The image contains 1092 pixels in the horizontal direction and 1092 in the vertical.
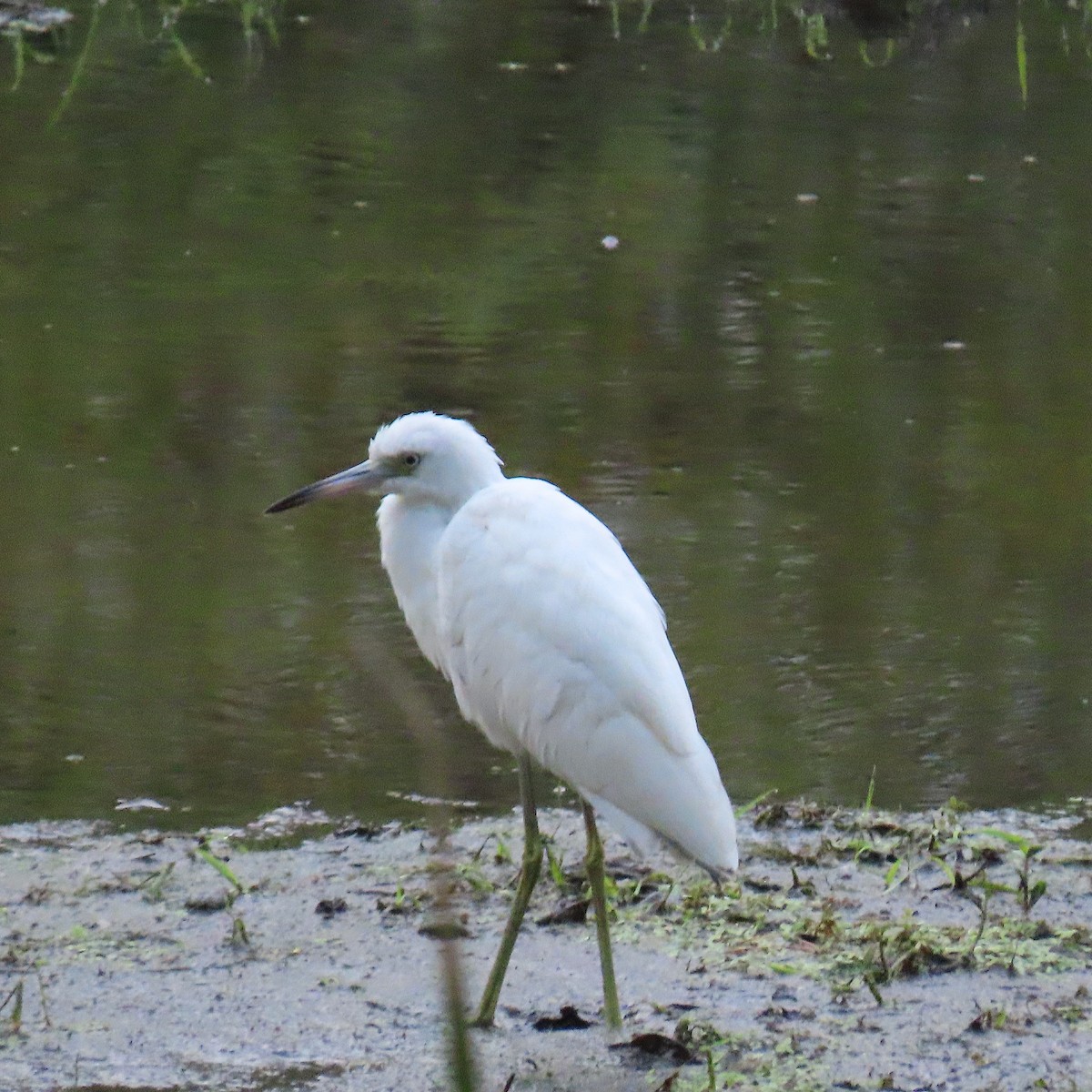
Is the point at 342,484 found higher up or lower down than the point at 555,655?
higher up

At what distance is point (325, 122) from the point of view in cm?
930

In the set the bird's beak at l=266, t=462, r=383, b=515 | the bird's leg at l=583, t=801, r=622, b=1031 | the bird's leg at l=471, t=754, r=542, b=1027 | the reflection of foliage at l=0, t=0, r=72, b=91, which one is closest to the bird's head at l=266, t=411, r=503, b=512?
the bird's beak at l=266, t=462, r=383, b=515

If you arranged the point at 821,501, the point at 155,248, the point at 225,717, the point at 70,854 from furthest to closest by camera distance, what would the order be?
the point at 155,248 → the point at 821,501 → the point at 225,717 → the point at 70,854

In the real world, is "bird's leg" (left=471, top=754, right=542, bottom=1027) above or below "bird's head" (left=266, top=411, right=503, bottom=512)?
below

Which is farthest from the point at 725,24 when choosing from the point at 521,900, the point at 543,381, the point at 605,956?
the point at 605,956

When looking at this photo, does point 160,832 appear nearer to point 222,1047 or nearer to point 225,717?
point 225,717

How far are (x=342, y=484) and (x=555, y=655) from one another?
57cm

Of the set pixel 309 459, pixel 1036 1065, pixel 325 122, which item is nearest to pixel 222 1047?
pixel 1036 1065

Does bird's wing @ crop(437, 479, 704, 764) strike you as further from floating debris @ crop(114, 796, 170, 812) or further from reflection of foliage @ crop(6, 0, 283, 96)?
reflection of foliage @ crop(6, 0, 283, 96)

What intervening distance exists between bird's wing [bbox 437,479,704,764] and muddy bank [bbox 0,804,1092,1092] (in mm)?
350

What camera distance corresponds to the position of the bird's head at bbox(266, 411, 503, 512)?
3.34m

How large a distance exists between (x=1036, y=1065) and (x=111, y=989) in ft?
4.62

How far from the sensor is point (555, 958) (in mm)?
3344

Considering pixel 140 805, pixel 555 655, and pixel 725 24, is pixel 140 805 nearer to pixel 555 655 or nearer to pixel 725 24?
pixel 555 655
